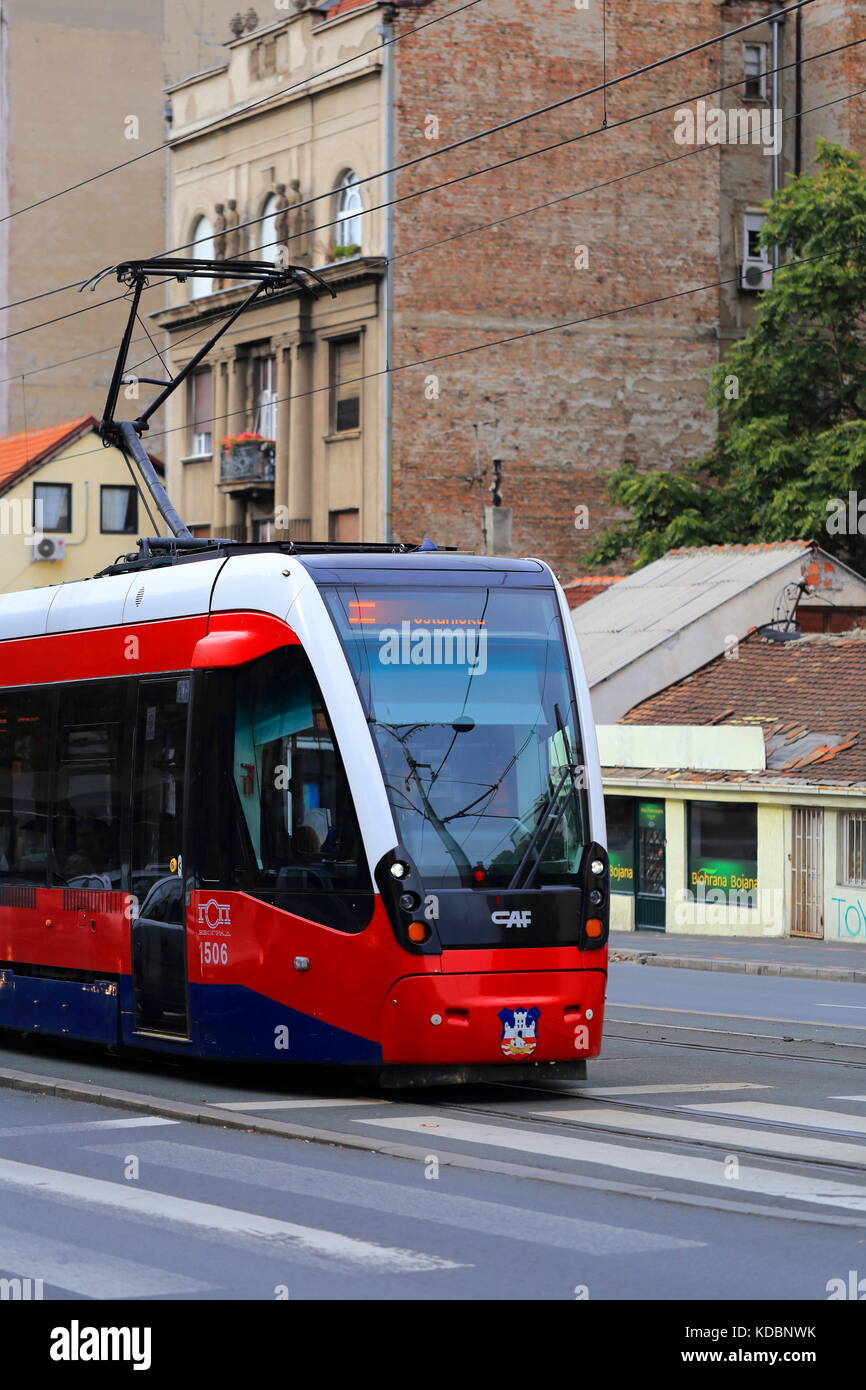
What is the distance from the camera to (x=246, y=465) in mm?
48219

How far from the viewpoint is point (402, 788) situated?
1214 cm

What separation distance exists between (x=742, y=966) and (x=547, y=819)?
16.7 metres

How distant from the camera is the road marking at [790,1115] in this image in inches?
457

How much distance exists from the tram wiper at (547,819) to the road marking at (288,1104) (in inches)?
60.3

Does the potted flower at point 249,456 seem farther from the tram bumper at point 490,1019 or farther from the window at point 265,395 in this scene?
the tram bumper at point 490,1019

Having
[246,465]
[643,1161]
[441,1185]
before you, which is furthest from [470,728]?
[246,465]

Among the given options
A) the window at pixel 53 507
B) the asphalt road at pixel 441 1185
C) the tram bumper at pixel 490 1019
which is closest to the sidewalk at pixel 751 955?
the asphalt road at pixel 441 1185

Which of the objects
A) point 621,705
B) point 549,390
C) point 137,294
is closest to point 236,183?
point 549,390

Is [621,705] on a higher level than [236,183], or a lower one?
lower

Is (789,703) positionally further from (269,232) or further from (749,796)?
(269,232)

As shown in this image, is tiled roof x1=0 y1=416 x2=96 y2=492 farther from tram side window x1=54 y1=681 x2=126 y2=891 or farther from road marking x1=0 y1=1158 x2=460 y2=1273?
road marking x1=0 y1=1158 x2=460 y2=1273

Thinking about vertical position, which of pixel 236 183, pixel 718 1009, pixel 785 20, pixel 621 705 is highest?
pixel 785 20

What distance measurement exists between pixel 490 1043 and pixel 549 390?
35.5m

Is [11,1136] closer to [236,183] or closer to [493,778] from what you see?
[493,778]
